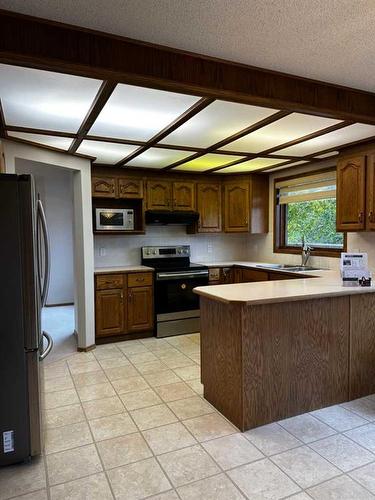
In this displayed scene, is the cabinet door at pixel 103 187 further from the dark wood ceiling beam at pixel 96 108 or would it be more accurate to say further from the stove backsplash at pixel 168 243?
the dark wood ceiling beam at pixel 96 108

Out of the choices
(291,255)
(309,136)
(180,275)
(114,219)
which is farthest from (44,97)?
(291,255)

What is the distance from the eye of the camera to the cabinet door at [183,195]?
501 cm

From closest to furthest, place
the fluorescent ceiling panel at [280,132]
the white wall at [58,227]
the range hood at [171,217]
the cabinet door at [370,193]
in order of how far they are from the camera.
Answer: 1. the fluorescent ceiling panel at [280,132]
2. the cabinet door at [370,193]
3. the range hood at [171,217]
4. the white wall at [58,227]

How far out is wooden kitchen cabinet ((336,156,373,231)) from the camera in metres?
3.48

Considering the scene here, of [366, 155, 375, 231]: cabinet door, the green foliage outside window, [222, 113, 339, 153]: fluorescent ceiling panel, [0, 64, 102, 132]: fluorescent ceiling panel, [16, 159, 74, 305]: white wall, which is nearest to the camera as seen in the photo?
[0, 64, 102, 132]: fluorescent ceiling panel

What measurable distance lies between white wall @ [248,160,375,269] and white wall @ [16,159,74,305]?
11.2 feet

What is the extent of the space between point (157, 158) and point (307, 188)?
207cm

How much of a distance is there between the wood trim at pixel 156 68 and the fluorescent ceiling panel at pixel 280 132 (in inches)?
13.1

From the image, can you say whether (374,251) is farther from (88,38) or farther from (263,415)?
(88,38)

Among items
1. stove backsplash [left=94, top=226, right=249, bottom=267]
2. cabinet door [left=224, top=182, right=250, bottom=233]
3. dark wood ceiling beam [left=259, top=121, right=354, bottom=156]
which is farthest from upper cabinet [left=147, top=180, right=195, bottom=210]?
dark wood ceiling beam [left=259, top=121, right=354, bottom=156]

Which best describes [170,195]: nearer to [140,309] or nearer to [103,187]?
[103,187]

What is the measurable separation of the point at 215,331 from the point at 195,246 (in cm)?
295

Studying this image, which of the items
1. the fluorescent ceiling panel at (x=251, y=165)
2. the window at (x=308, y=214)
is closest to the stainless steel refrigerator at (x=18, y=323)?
the fluorescent ceiling panel at (x=251, y=165)

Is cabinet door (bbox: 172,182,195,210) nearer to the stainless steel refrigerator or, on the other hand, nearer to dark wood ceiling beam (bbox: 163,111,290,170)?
dark wood ceiling beam (bbox: 163,111,290,170)
